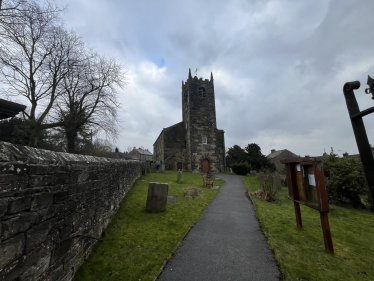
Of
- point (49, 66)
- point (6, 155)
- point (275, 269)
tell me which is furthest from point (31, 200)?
point (49, 66)

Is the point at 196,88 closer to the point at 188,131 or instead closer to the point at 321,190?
the point at 188,131

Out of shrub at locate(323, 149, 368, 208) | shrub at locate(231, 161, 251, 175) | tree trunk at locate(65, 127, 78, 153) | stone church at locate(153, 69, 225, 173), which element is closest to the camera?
shrub at locate(323, 149, 368, 208)

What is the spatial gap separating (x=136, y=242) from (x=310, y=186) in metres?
5.25

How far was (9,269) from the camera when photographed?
204cm

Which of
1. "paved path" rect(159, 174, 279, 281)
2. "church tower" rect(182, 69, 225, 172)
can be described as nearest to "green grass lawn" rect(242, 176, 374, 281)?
"paved path" rect(159, 174, 279, 281)

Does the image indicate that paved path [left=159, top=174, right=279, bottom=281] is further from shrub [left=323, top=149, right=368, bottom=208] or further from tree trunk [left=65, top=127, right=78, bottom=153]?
tree trunk [left=65, top=127, right=78, bottom=153]

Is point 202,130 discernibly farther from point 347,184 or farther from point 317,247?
point 317,247

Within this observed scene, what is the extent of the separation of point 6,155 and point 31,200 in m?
0.70

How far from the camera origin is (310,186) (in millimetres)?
5379

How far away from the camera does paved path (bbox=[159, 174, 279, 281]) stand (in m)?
3.68

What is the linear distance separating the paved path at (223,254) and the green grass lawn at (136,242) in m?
0.38

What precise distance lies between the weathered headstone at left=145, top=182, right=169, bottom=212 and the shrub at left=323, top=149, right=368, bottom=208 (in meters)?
10.2

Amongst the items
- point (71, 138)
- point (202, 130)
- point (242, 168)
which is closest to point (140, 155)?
point (202, 130)

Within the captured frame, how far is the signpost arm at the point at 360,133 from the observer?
209 centimetres
